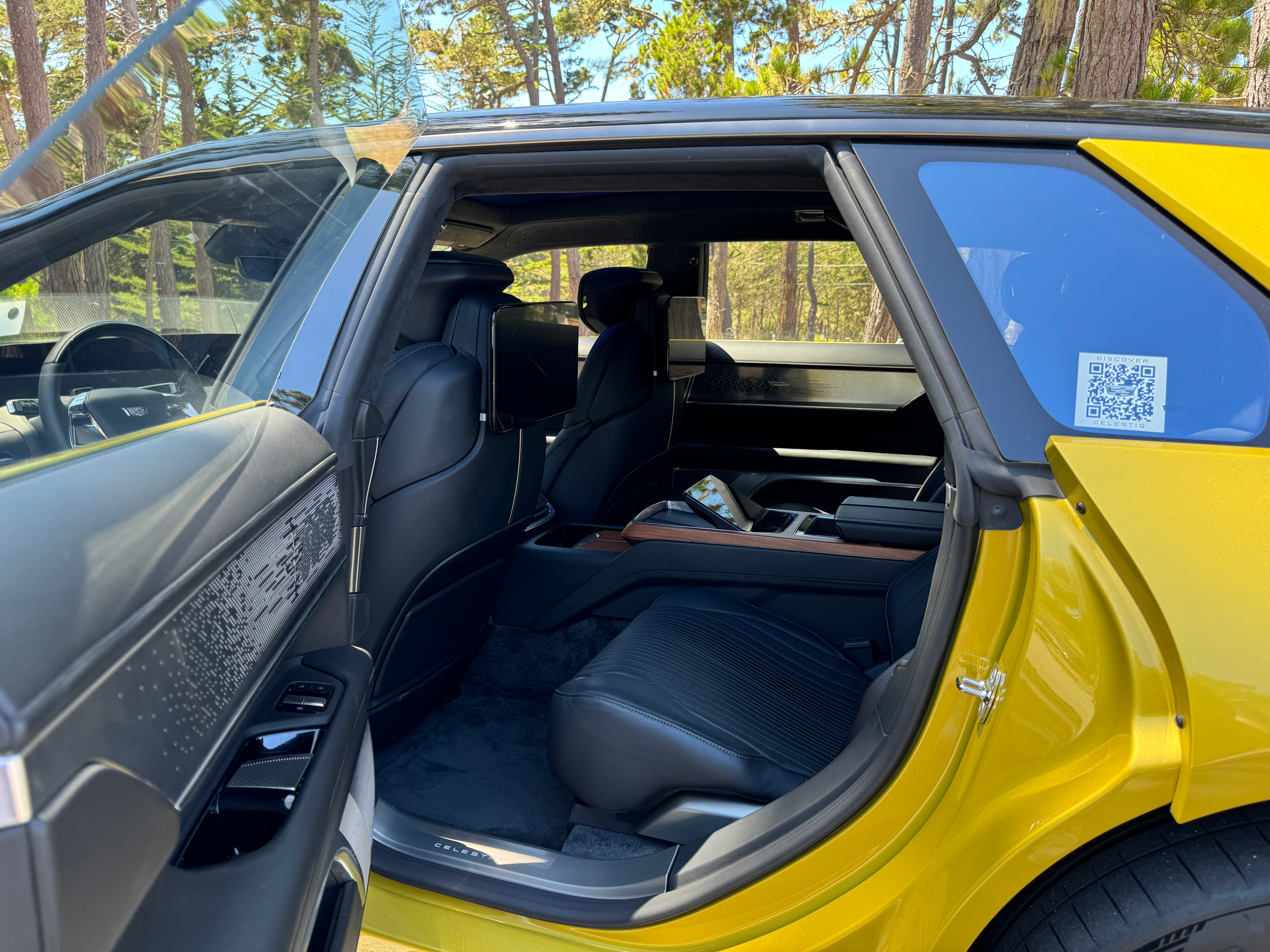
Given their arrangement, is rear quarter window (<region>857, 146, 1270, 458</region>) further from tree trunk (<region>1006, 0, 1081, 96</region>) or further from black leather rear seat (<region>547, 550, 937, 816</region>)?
tree trunk (<region>1006, 0, 1081, 96</region>)

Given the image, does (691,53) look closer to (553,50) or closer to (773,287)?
(553,50)

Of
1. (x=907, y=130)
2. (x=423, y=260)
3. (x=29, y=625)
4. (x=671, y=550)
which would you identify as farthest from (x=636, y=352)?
(x=29, y=625)

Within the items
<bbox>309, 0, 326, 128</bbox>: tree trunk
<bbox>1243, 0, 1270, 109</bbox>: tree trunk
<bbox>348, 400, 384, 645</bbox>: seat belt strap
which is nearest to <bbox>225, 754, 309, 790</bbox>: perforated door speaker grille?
<bbox>348, 400, 384, 645</bbox>: seat belt strap

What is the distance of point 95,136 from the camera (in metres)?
0.90

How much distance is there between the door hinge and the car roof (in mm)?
676

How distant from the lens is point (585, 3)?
15.8 meters

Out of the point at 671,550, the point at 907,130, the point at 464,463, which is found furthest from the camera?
the point at 671,550

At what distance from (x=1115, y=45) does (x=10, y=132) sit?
6.35 meters

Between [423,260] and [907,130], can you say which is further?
[423,260]

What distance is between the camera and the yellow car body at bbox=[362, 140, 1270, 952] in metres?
0.86

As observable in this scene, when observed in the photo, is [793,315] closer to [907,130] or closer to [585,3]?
[585,3]

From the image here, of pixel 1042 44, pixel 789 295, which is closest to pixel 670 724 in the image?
pixel 1042 44

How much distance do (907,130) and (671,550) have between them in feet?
4.52

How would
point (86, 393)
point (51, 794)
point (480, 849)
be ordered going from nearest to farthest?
point (51, 794)
point (86, 393)
point (480, 849)
